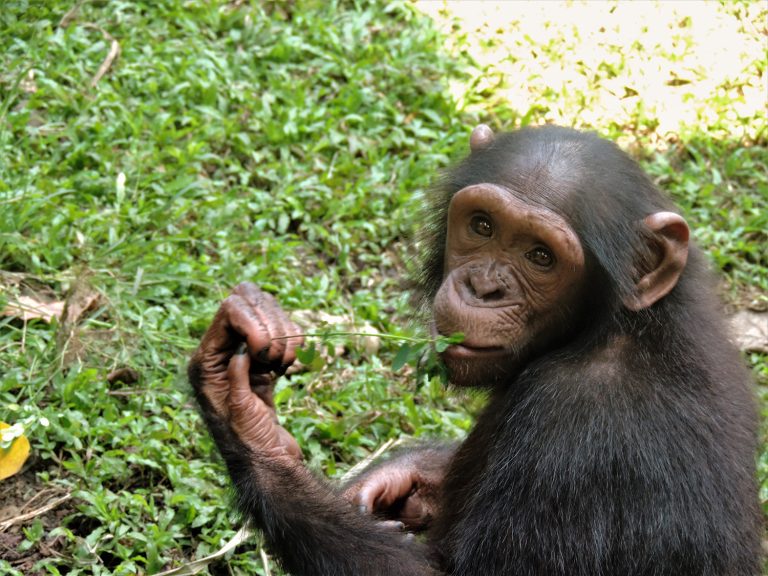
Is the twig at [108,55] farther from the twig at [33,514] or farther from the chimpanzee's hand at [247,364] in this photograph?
the chimpanzee's hand at [247,364]

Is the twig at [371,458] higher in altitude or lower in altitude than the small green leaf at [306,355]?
lower

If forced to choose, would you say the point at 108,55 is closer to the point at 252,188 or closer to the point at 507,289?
the point at 252,188

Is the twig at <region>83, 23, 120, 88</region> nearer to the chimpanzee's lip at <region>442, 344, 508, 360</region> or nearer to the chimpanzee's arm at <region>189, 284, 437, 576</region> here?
the chimpanzee's arm at <region>189, 284, 437, 576</region>

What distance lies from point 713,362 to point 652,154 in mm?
5764

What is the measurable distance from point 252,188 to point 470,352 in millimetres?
4484

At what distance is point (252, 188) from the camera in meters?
9.90

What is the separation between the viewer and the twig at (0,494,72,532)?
6.57 metres

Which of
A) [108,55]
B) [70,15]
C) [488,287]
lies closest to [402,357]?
[488,287]

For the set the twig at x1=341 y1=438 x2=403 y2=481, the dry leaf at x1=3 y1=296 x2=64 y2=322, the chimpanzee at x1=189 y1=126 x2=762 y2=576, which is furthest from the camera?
the dry leaf at x1=3 y1=296 x2=64 y2=322

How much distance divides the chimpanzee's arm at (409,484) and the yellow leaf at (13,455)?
1.84 metres

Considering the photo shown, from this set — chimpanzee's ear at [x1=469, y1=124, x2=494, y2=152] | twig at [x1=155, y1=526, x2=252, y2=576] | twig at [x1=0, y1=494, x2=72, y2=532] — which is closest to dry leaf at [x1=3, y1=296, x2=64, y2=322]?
twig at [x1=0, y1=494, x2=72, y2=532]

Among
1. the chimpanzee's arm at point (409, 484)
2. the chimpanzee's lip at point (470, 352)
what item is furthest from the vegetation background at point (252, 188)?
the chimpanzee's arm at point (409, 484)

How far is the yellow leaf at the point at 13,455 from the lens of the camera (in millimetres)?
6102

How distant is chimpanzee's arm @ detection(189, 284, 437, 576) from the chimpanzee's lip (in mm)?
808
